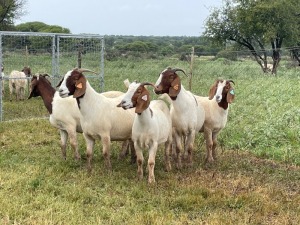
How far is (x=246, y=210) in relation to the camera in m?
5.35

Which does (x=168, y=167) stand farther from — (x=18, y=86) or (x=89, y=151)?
(x=18, y=86)

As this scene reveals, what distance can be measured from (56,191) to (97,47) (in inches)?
301

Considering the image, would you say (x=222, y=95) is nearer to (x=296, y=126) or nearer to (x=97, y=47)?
(x=296, y=126)

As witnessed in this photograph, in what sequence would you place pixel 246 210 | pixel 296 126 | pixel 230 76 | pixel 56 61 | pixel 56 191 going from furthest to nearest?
1. pixel 230 76
2. pixel 56 61
3. pixel 296 126
4. pixel 56 191
5. pixel 246 210

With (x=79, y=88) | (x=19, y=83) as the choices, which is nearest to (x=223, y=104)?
(x=79, y=88)

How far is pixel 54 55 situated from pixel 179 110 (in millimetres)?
5522

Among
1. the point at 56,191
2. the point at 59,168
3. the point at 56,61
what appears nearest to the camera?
the point at 56,191

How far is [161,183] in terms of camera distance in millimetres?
6355

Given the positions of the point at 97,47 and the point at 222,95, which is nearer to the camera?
the point at 222,95

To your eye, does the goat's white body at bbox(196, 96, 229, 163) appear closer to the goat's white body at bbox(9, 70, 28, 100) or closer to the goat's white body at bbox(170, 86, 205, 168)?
the goat's white body at bbox(170, 86, 205, 168)

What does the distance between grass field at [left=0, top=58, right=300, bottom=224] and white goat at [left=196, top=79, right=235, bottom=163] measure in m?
0.34

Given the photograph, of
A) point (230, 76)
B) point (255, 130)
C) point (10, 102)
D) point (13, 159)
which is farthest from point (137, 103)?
point (230, 76)

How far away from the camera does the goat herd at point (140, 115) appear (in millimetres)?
6426

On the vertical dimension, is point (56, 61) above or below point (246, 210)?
above
